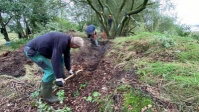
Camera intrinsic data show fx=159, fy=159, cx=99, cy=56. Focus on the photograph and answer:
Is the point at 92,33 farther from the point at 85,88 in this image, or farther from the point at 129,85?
the point at 129,85

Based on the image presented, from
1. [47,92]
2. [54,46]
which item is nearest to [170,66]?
[54,46]

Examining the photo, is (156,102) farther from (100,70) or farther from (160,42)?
(160,42)

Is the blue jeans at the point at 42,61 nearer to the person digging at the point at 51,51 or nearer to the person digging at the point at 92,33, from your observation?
the person digging at the point at 51,51

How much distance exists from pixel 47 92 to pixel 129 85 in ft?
4.11

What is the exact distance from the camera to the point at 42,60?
2369mm

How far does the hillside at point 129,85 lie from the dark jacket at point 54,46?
646 millimetres

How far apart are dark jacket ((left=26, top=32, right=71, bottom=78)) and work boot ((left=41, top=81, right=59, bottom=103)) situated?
0.35 m

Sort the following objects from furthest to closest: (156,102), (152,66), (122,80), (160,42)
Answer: (160,42), (152,66), (122,80), (156,102)

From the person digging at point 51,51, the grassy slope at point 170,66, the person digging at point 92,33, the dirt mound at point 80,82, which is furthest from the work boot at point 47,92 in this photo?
the person digging at point 92,33

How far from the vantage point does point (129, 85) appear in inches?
89.3

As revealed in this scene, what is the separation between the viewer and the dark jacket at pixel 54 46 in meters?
2.16

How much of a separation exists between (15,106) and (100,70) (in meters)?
1.60

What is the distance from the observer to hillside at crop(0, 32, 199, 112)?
1964mm

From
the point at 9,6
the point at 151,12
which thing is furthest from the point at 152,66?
the point at 151,12
